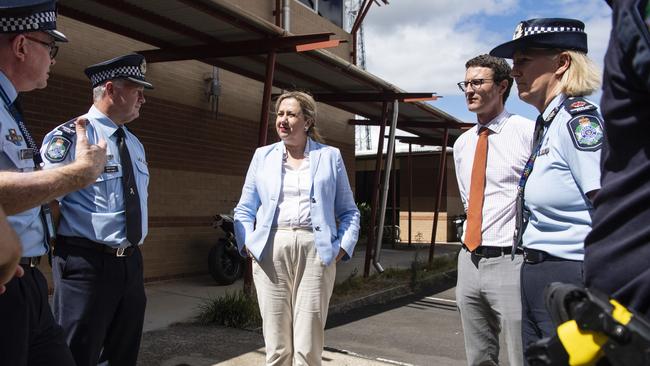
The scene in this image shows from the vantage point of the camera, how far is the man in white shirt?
2.80m

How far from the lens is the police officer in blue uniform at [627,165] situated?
45.5 inches

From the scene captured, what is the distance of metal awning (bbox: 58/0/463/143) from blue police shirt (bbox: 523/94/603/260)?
3.81 metres

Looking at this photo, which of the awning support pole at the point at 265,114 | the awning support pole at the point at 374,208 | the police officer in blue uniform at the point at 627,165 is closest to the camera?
the police officer in blue uniform at the point at 627,165

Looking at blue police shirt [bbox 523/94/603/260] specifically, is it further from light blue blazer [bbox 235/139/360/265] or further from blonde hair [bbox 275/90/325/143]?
blonde hair [bbox 275/90/325/143]

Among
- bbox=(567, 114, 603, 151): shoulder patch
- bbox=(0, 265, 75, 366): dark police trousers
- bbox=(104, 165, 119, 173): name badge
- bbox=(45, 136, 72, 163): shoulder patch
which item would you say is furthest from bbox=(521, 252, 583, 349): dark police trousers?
bbox=(45, 136, 72, 163): shoulder patch

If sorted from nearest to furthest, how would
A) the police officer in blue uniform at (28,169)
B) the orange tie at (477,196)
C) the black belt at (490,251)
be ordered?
the police officer in blue uniform at (28,169), the black belt at (490,251), the orange tie at (477,196)

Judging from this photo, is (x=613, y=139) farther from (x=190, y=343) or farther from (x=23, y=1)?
(x=190, y=343)

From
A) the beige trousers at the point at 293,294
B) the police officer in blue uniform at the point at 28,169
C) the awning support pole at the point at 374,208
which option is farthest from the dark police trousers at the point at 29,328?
the awning support pole at the point at 374,208

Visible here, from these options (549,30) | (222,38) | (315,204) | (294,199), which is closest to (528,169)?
(549,30)

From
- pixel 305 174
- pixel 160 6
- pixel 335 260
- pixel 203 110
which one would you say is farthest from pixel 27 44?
pixel 203 110

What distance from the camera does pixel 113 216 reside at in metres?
2.91

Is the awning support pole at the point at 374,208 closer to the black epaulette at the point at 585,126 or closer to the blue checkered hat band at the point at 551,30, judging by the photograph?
the blue checkered hat band at the point at 551,30

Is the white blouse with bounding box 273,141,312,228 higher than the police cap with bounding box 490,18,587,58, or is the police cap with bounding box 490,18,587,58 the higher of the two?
the police cap with bounding box 490,18,587,58

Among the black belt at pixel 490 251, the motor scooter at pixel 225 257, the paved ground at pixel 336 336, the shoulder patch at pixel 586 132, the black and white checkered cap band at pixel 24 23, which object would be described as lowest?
the paved ground at pixel 336 336
